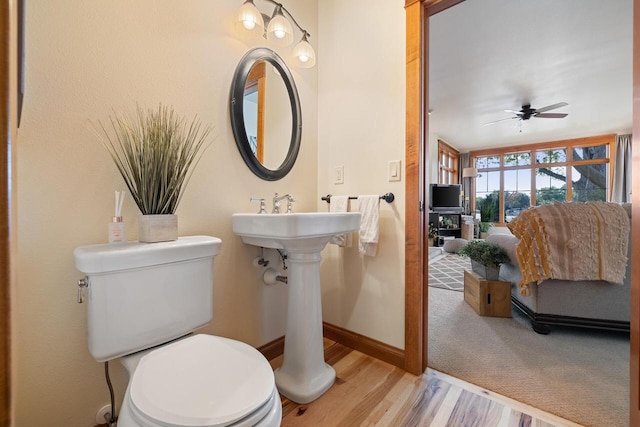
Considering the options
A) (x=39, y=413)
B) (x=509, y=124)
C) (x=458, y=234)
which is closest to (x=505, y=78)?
(x=509, y=124)

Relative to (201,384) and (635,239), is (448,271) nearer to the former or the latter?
(635,239)

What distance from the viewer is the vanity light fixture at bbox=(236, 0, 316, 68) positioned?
1.33m

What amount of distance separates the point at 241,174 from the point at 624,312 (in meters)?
2.52

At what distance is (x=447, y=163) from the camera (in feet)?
24.1

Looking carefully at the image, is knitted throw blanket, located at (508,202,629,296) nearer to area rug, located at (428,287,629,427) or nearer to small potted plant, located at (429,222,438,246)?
area rug, located at (428,287,629,427)

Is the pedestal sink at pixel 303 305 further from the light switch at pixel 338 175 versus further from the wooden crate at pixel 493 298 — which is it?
the wooden crate at pixel 493 298

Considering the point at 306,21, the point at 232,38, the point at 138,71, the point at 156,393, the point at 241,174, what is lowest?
the point at 156,393

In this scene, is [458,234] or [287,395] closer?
[287,395]

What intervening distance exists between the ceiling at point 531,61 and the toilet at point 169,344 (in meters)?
2.85

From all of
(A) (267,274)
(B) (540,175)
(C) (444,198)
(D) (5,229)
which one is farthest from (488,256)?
(B) (540,175)

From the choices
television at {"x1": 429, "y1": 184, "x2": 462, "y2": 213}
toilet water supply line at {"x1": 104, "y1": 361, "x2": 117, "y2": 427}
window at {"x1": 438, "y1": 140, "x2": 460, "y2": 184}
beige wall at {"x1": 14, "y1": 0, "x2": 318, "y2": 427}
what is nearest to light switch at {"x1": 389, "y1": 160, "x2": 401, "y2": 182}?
beige wall at {"x1": 14, "y1": 0, "x2": 318, "y2": 427}

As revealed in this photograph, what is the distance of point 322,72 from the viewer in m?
1.85

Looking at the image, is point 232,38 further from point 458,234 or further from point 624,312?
point 458,234

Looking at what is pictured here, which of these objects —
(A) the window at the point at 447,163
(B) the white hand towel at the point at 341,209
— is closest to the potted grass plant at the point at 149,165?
(B) the white hand towel at the point at 341,209
